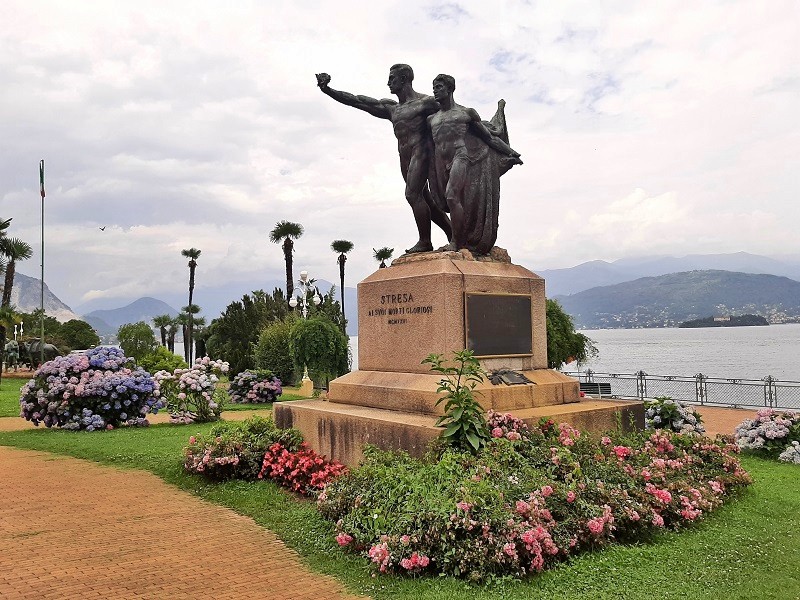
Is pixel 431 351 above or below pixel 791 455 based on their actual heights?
above

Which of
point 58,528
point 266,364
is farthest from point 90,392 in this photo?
point 266,364

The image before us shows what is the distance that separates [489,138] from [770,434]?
19.7ft

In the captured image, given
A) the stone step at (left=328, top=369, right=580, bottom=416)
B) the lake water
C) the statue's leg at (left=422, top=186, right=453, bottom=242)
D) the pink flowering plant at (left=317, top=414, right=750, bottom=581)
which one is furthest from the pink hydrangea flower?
the lake water

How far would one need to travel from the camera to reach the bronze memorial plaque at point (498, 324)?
24.1 feet

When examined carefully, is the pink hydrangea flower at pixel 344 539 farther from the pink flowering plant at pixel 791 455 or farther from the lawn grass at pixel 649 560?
the pink flowering plant at pixel 791 455

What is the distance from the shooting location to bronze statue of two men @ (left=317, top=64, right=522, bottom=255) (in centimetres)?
801

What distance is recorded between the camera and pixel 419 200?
8.59 metres

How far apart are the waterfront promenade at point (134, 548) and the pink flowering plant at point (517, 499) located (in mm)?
587

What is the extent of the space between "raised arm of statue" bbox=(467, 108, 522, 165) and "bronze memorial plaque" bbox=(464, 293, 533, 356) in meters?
1.89

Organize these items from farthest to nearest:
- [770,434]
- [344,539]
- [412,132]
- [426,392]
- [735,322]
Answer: [735,322]
[770,434]
[412,132]
[426,392]
[344,539]

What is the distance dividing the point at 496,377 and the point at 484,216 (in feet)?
7.12

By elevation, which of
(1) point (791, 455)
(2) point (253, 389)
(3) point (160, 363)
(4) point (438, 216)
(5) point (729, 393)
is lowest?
(5) point (729, 393)

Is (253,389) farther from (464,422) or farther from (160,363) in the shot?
(464,422)

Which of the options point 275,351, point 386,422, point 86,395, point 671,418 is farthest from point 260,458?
point 275,351
